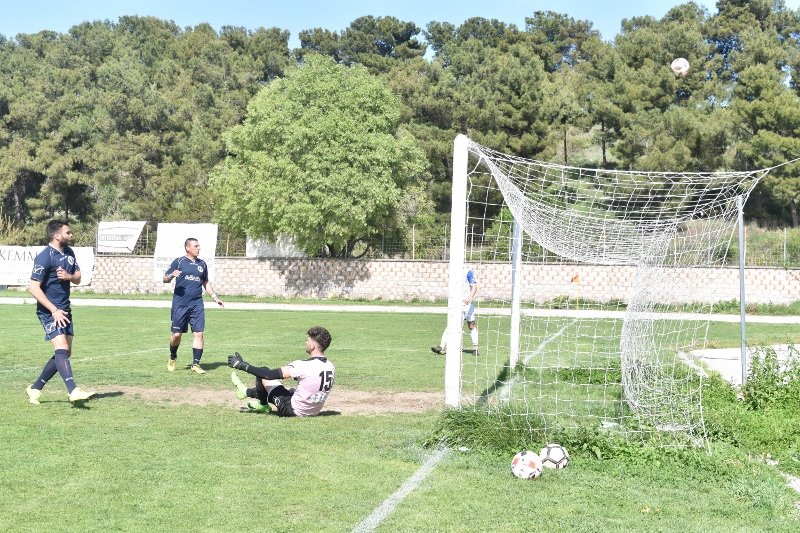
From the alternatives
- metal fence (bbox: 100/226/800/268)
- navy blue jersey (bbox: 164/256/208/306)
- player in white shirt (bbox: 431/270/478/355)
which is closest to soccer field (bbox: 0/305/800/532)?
navy blue jersey (bbox: 164/256/208/306)

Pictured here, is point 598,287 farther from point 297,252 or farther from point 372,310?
point 297,252

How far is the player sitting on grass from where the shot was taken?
889cm

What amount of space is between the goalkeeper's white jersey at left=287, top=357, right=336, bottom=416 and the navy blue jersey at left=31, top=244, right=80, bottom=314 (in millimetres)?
2892

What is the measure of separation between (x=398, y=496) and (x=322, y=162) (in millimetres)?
33796

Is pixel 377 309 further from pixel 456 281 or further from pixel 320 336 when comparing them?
pixel 456 281

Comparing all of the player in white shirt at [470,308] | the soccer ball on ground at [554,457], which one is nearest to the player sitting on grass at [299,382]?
the soccer ball on ground at [554,457]

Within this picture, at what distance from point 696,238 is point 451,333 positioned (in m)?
4.55

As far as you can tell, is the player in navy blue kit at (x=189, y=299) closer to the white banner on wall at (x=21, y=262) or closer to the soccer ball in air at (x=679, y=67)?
the soccer ball in air at (x=679, y=67)

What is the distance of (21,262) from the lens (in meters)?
43.7

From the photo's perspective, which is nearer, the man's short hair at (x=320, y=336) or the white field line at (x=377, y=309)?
the man's short hair at (x=320, y=336)

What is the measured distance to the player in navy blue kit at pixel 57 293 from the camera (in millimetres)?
9789

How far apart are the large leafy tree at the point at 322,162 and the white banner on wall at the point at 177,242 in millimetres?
2188

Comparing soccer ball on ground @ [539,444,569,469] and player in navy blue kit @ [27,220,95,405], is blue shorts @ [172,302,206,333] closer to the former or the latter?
player in navy blue kit @ [27,220,95,405]

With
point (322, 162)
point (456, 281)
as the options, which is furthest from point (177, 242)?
point (456, 281)
